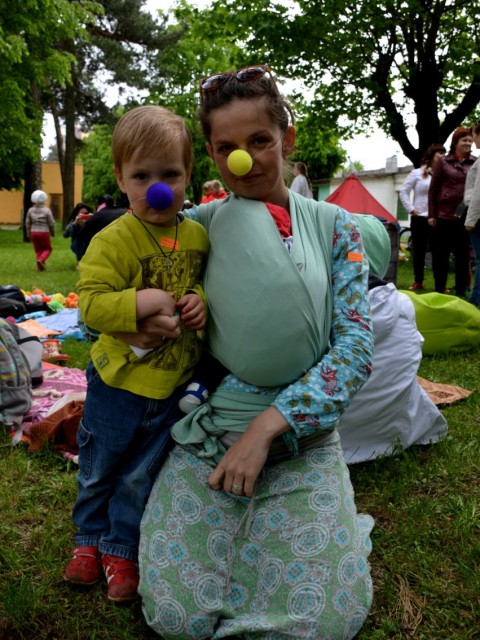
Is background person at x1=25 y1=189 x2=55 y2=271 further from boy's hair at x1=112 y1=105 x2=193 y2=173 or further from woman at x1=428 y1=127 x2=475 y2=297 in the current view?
boy's hair at x1=112 y1=105 x2=193 y2=173

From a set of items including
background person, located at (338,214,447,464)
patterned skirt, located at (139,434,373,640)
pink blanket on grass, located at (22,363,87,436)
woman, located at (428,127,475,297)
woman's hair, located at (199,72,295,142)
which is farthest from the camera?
woman, located at (428,127,475,297)

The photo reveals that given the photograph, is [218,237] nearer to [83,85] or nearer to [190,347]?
[190,347]

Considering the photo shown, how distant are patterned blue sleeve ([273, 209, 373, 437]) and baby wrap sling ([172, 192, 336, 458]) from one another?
0.03 m

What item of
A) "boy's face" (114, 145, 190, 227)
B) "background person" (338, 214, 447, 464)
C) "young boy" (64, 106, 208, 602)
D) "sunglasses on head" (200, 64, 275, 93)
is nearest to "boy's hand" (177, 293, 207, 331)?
"young boy" (64, 106, 208, 602)

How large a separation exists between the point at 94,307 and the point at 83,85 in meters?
21.8

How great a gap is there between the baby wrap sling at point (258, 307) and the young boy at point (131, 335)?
85 millimetres

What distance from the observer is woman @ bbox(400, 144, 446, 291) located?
316 inches

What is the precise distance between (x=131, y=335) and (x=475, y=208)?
493 cm

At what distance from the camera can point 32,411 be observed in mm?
3436

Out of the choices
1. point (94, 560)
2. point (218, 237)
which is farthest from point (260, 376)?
point (94, 560)

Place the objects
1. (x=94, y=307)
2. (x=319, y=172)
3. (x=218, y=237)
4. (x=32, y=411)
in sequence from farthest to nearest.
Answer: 1. (x=319, y=172)
2. (x=32, y=411)
3. (x=218, y=237)
4. (x=94, y=307)

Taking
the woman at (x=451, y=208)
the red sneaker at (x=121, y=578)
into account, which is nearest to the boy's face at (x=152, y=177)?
the red sneaker at (x=121, y=578)

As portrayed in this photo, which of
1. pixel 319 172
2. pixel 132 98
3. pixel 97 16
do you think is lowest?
pixel 319 172

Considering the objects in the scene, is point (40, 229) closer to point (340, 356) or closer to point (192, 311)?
point (192, 311)
